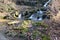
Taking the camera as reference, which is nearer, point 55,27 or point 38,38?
point 38,38

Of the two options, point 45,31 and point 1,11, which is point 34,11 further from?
point 45,31

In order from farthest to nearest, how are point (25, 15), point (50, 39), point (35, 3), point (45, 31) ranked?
point (35, 3) → point (25, 15) → point (45, 31) → point (50, 39)

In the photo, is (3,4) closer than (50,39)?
No

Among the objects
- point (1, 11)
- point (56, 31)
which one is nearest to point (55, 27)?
point (56, 31)

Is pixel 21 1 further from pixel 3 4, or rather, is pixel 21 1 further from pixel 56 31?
pixel 56 31

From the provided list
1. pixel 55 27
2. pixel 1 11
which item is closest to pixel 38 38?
pixel 55 27

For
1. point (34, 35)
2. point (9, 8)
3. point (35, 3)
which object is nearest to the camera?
point (34, 35)

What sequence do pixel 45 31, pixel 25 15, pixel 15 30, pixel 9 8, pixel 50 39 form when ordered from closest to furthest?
1. pixel 50 39
2. pixel 45 31
3. pixel 15 30
4. pixel 25 15
5. pixel 9 8

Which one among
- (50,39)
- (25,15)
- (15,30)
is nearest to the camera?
(50,39)

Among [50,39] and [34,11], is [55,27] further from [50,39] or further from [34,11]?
[34,11]
